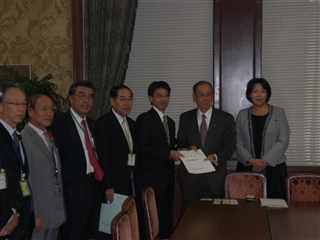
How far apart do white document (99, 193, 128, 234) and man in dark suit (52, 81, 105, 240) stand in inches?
4.0

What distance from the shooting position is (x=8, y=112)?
261cm

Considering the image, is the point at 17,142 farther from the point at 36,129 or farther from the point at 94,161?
the point at 94,161

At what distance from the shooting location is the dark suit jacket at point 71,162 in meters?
3.27

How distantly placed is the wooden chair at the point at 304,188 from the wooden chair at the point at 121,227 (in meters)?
2.01

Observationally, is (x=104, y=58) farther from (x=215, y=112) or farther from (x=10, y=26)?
(x=215, y=112)

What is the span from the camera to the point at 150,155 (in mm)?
3811

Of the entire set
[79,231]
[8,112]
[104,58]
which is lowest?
[79,231]

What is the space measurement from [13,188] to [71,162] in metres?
0.81

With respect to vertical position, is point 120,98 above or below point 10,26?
below

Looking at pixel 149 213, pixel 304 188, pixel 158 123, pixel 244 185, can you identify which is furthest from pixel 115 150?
pixel 304 188

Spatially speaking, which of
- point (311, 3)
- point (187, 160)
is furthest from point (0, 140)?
point (311, 3)

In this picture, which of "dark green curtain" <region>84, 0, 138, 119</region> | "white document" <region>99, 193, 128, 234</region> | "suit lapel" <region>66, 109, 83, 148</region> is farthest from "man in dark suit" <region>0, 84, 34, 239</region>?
"dark green curtain" <region>84, 0, 138, 119</region>

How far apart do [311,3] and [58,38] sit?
322 cm

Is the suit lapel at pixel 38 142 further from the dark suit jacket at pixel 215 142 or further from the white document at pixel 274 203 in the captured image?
the white document at pixel 274 203
